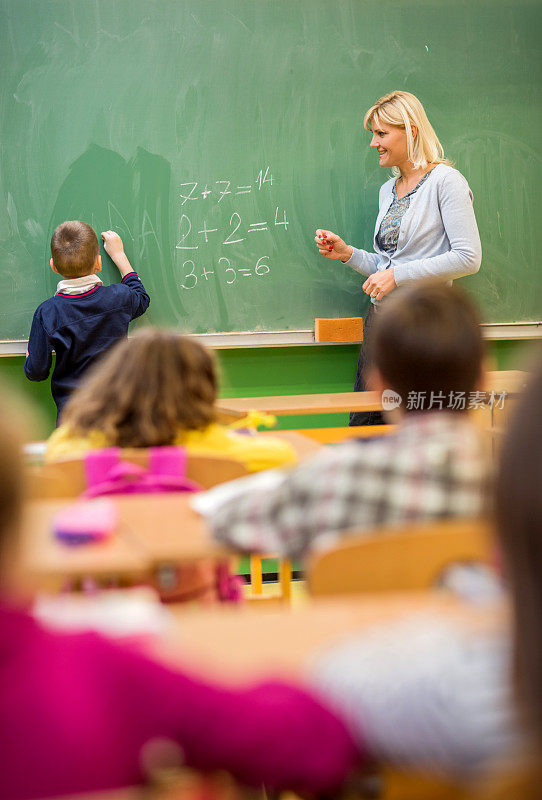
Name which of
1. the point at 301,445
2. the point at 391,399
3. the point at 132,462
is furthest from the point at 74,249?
the point at 391,399

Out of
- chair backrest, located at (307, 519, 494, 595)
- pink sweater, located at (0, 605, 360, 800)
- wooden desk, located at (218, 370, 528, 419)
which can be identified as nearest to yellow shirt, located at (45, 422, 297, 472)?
chair backrest, located at (307, 519, 494, 595)

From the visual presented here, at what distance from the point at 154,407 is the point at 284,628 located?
1108 mm

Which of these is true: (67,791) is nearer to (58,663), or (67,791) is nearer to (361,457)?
(58,663)

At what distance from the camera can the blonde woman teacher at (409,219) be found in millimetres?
4184

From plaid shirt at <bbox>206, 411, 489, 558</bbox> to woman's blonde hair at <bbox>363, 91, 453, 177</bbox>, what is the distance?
3137 millimetres

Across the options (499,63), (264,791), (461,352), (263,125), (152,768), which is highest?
(499,63)

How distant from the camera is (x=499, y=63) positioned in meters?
4.57

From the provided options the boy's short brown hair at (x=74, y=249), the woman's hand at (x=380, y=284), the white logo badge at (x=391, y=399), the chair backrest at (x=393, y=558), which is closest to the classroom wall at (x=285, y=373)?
the woman's hand at (x=380, y=284)

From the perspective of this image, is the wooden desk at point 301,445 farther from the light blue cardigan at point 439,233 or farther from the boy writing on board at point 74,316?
the light blue cardigan at point 439,233

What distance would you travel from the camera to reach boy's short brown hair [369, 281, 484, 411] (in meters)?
1.84

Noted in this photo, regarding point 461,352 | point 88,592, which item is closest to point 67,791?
point 88,592

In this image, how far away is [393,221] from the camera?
4.31 metres

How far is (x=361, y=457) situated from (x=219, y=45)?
342 centimetres

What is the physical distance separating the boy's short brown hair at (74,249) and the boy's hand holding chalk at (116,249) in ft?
0.45
